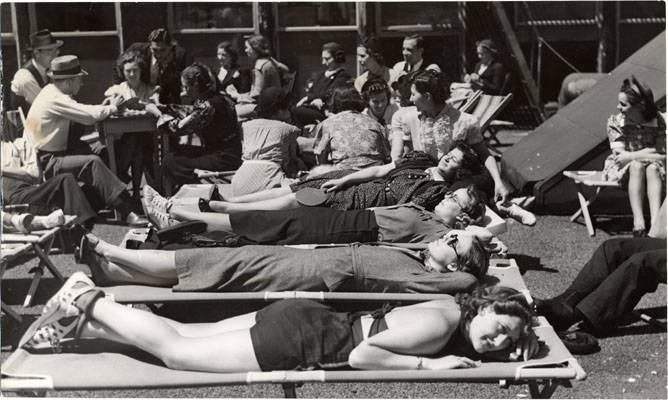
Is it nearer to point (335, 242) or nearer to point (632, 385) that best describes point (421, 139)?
point (335, 242)

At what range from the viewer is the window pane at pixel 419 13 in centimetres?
1372

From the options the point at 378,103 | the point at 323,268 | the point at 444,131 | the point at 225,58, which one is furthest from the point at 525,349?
the point at 225,58

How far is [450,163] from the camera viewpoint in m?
6.14

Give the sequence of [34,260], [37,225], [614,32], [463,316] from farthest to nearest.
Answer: [614,32], [34,260], [37,225], [463,316]

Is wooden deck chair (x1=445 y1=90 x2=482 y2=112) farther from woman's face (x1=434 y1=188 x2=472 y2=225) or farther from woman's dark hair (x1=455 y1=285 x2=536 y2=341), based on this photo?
woman's dark hair (x1=455 y1=285 x2=536 y2=341)

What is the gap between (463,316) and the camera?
3.89m

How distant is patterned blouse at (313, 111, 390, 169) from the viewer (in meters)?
6.66

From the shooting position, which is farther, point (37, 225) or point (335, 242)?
point (37, 225)

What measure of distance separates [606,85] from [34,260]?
619cm

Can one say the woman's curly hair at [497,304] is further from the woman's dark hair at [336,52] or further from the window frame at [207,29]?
the window frame at [207,29]

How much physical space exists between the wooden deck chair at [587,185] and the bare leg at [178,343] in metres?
4.74

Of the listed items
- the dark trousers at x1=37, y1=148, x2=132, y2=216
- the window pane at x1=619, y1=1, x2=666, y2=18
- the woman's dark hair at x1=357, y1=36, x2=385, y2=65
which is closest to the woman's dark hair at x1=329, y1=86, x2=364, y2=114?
the dark trousers at x1=37, y1=148, x2=132, y2=216

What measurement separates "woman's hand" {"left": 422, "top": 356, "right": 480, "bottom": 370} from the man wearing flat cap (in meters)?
6.12

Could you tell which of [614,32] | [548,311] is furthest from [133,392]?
[614,32]
